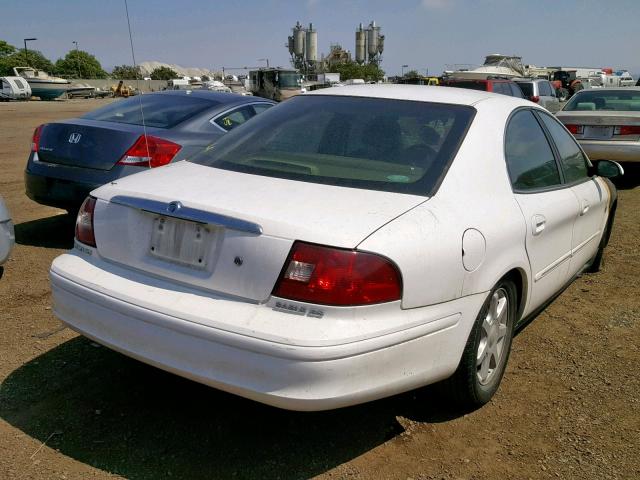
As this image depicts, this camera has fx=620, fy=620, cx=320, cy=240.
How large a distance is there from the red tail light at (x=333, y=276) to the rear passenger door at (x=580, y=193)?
6.86 feet

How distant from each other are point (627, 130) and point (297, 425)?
318 inches

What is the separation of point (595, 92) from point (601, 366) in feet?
28.5

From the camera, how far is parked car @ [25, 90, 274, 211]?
209 inches

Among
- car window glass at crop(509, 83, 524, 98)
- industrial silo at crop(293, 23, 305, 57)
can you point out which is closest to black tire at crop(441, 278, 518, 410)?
car window glass at crop(509, 83, 524, 98)

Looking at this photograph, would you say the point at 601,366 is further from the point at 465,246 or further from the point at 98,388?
the point at 98,388

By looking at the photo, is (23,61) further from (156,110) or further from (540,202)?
(540,202)

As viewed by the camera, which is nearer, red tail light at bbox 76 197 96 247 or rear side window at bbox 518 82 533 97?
red tail light at bbox 76 197 96 247

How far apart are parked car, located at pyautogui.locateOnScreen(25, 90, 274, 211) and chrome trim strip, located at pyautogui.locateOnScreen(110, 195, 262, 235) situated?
8.06 ft

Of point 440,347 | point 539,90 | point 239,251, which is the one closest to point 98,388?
point 239,251

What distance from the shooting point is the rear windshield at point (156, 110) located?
5.84 m

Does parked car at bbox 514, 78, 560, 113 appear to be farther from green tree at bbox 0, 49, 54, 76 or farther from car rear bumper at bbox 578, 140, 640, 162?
green tree at bbox 0, 49, 54, 76

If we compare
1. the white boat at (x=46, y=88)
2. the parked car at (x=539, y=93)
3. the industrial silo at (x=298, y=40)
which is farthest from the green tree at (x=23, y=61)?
the parked car at (x=539, y=93)

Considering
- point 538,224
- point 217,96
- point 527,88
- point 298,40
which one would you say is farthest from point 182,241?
point 298,40

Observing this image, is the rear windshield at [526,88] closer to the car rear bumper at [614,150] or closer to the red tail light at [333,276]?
the car rear bumper at [614,150]
